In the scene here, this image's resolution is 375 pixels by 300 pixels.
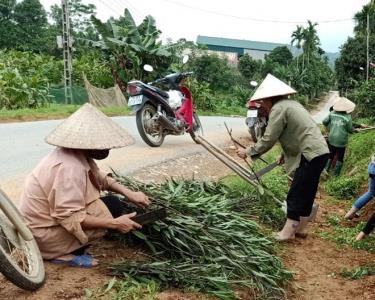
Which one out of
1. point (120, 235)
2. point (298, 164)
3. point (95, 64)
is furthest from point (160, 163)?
point (95, 64)

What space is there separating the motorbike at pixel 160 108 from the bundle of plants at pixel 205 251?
3546 millimetres

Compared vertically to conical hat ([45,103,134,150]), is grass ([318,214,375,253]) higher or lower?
lower

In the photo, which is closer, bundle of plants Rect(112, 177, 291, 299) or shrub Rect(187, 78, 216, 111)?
bundle of plants Rect(112, 177, 291, 299)

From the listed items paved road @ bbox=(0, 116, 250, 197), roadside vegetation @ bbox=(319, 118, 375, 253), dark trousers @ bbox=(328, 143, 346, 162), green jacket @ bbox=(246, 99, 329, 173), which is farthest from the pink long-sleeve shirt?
dark trousers @ bbox=(328, 143, 346, 162)

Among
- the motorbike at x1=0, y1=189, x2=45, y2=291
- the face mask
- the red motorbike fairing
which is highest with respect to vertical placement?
the face mask

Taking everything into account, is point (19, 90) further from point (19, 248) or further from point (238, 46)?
point (238, 46)

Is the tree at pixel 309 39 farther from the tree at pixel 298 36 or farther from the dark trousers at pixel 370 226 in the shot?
the dark trousers at pixel 370 226

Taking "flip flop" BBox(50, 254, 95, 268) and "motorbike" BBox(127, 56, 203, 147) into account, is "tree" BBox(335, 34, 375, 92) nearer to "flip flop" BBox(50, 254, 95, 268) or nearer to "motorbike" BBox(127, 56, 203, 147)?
"motorbike" BBox(127, 56, 203, 147)

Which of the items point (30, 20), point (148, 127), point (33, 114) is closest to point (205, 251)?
point (148, 127)

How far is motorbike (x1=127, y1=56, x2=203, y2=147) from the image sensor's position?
8.05 metres

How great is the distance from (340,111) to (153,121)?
3.16 m

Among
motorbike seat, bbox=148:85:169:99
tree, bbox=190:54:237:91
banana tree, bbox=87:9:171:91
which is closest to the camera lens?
motorbike seat, bbox=148:85:169:99

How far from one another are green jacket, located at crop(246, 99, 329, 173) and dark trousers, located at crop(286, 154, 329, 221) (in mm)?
89

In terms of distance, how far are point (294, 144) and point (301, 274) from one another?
1.27 meters
